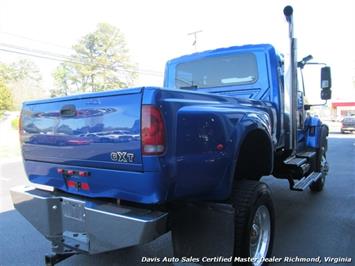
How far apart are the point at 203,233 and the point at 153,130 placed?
93 centimetres

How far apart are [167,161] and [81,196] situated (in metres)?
0.97

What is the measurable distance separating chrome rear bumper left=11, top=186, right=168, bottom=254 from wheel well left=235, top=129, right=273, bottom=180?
1375 mm

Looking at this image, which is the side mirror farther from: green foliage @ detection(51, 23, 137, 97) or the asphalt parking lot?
green foliage @ detection(51, 23, 137, 97)

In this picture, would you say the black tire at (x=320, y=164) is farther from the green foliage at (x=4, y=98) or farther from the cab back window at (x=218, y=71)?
the green foliage at (x=4, y=98)

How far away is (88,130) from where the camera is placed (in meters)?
2.76

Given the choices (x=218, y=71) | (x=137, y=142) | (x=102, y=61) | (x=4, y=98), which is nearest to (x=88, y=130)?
(x=137, y=142)

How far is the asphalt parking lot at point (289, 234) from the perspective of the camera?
3832 millimetres

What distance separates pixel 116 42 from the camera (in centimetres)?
4059

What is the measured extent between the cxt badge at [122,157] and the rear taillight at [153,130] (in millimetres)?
147

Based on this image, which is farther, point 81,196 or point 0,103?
point 0,103

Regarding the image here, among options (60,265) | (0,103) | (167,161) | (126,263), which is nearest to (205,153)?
(167,161)

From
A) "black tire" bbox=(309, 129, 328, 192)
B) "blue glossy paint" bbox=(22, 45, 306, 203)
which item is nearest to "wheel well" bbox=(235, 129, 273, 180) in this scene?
"blue glossy paint" bbox=(22, 45, 306, 203)

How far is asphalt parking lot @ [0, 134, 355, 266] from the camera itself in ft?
12.6

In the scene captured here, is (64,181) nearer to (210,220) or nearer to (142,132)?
(142,132)
